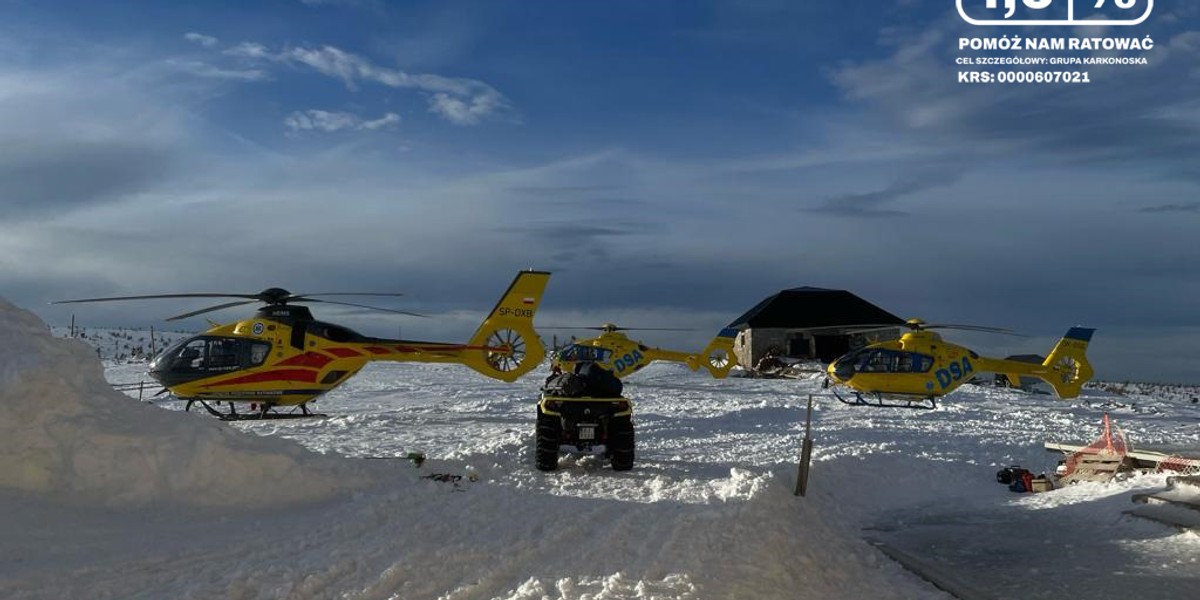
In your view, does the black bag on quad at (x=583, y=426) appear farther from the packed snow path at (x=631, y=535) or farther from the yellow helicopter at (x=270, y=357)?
the yellow helicopter at (x=270, y=357)

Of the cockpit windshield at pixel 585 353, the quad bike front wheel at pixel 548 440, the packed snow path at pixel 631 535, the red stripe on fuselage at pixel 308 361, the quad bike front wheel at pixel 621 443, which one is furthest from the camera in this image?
the cockpit windshield at pixel 585 353

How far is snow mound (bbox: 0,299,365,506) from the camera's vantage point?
830 centimetres

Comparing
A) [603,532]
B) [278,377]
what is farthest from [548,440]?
[278,377]

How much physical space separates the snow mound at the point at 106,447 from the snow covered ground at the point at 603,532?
0.07 metres

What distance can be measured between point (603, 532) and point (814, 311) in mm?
37240

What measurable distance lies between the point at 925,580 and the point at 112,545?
710 centimetres

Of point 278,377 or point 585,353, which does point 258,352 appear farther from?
point 585,353

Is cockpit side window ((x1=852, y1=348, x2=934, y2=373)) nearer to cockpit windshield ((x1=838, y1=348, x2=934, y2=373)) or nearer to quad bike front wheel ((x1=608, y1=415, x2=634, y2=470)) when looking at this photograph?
cockpit windshield ((x1=838, y1=348, x2=934, y2=373))

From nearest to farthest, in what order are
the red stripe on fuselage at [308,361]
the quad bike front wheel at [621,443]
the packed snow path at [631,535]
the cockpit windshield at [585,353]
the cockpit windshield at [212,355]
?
the packed snow path at [631,535], the quad bike front wheel at [621,443], the cockpit windshield at [212,355], the red stripe on fuselage at [308,361], the cockpit windshield at [585,353]

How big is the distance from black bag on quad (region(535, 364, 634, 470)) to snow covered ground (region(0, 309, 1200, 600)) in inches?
14.1

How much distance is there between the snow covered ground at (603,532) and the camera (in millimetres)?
6359

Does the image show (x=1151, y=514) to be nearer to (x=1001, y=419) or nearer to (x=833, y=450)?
(x=833, y=450)

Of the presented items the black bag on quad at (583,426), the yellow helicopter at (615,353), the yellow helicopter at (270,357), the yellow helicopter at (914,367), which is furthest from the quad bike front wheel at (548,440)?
the yellow helicopter at (615,353)

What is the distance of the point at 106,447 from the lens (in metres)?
8.63
